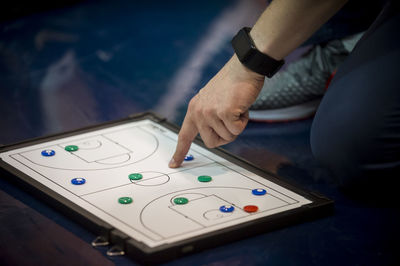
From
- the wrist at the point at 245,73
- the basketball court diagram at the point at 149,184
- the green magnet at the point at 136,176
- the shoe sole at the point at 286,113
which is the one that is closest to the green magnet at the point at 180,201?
the basketball court diagram at the point at 149,184

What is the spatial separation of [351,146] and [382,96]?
11 centimetres

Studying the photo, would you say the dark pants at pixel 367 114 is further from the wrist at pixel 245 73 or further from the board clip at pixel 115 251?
the board clip at pixel 115 251

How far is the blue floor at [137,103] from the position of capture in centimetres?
98

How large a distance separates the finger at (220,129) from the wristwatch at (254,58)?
0.11 m

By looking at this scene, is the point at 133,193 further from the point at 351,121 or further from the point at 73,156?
the point at 351,121

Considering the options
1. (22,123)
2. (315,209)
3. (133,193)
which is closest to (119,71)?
(22,123)

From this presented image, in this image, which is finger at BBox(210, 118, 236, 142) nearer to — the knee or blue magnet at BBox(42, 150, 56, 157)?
the knee

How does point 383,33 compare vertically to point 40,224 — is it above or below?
above

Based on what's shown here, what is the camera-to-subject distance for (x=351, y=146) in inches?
43.6

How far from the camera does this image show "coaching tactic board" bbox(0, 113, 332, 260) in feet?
3.17

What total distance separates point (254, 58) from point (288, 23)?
86 millimetres

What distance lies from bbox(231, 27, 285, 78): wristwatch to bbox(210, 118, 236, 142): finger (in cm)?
11

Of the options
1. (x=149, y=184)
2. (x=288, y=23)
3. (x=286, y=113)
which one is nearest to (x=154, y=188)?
(x=149, y=184)

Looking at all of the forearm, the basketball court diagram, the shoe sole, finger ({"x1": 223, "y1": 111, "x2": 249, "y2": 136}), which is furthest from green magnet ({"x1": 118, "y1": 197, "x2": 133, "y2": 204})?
the shoe sole
